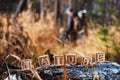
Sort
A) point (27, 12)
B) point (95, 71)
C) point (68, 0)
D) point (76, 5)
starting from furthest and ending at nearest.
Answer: point (68, 0)
point (76, 5)
point (27, 12)
point (95, 71)

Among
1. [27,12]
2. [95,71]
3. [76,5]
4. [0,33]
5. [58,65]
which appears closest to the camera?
[95,71]

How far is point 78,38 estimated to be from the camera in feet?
29.5

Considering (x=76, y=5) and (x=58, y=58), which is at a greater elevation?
(x=76, y=5)

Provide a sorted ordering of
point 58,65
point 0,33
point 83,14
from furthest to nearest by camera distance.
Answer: point 83,14, point 0,33, point 58,65

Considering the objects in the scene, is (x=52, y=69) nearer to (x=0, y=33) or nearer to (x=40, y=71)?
(x=40, y=71)

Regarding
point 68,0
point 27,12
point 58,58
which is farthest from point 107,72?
point 68,0

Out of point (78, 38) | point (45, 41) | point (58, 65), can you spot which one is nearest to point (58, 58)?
point (58, 65)

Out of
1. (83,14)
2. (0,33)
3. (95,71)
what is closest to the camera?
(95,71)

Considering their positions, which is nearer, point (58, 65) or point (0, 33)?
point (58, 65)

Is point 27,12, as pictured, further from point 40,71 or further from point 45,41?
point 40,71

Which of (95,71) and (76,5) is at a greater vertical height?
(76,5)

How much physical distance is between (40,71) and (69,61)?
8.9 inches

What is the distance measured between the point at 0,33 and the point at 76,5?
201 inches

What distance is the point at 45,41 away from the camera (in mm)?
7578
